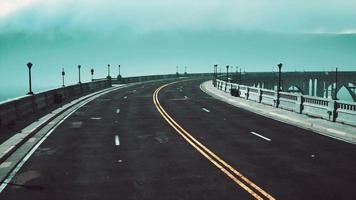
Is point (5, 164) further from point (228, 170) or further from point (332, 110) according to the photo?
→ point (332, 110)

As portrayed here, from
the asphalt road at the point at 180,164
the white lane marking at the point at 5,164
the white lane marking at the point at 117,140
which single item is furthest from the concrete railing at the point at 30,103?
the white lane marking at the point at 5,164

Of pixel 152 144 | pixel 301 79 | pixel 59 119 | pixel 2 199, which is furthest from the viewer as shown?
pixel 301 79

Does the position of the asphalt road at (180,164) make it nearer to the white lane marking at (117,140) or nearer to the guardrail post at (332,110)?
the white lane marking at (117,140)

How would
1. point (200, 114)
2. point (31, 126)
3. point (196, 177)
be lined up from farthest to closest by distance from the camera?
point (200, 114)
point (31, 126)
point (196, 177)

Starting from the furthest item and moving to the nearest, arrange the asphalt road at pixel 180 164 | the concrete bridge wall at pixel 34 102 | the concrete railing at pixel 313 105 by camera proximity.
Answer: the concrete railing at pixel 313 105 → the concrete bridge wall at pixel 34 102 → the asphalt road at pixel 180 164

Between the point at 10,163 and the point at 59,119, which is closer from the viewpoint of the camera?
the point at 10,163

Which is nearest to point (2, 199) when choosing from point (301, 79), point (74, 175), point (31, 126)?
point (74, 175)

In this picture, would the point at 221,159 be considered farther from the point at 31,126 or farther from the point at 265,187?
the point at 31,126

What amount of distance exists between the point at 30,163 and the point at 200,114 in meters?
15.1

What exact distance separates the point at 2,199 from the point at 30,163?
3536 millimetres

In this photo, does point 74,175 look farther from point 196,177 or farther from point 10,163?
point 196,177

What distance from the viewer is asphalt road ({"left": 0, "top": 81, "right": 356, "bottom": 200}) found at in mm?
9516

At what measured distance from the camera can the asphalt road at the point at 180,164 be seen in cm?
952

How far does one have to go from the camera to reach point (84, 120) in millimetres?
23359
